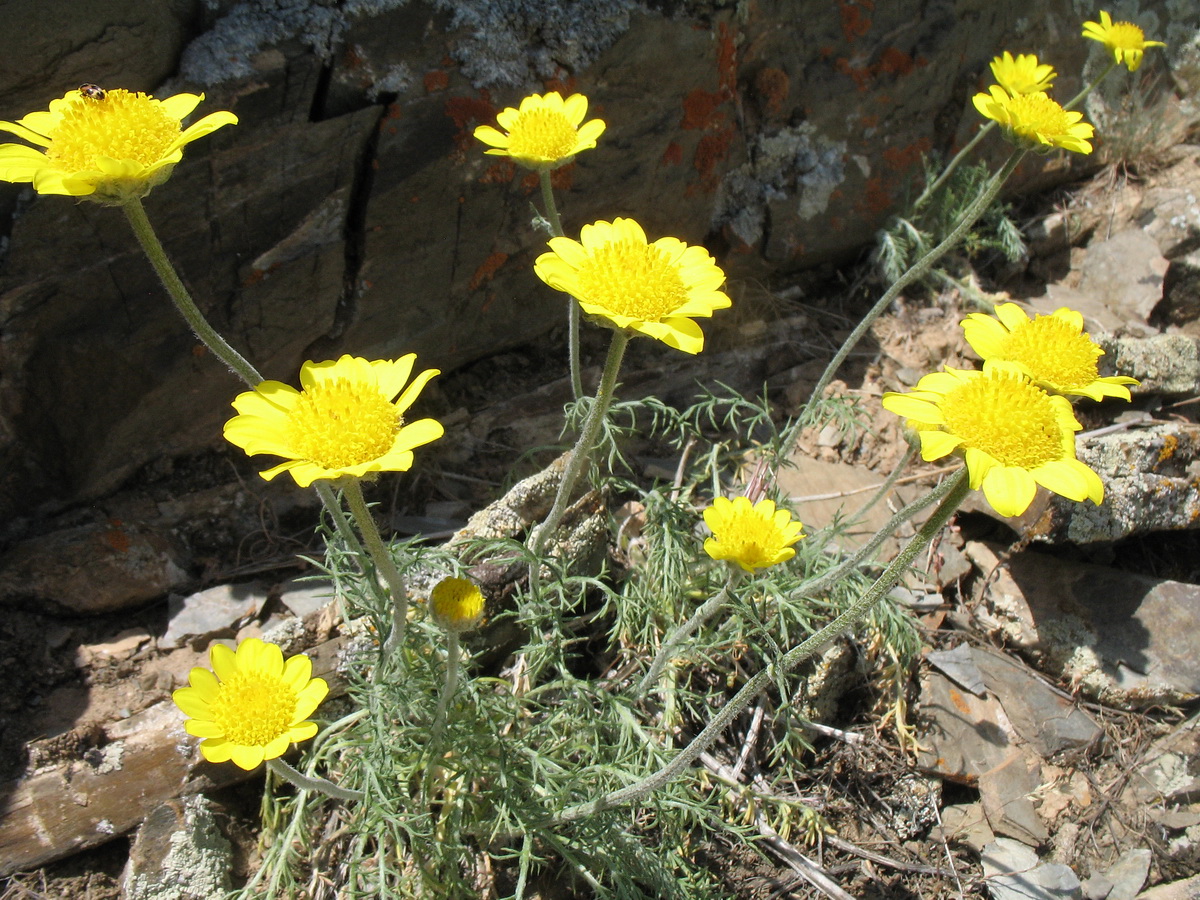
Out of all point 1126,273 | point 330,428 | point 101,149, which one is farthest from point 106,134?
point 1126,273

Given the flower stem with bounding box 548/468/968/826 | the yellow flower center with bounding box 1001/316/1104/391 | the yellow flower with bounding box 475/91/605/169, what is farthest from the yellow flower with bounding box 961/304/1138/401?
the yellow flower with bounding box 475/91/605/169

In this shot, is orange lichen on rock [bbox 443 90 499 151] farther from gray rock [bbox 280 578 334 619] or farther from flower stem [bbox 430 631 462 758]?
flower stem [bbox 430 631 462 758]

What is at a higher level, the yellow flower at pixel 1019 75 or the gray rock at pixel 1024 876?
the yellow flower at pixel 1019 75

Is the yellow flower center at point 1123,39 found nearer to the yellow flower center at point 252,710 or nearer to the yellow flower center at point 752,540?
the yellow flower center at point 752,540

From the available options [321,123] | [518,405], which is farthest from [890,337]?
[321,123]

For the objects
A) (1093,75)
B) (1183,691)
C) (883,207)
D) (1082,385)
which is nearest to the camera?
(1082,385)

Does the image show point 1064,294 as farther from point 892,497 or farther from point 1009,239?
point 892,497

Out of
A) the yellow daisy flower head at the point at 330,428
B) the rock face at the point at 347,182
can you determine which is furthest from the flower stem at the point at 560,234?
the yellow daisy flower head at the point at 330,428
